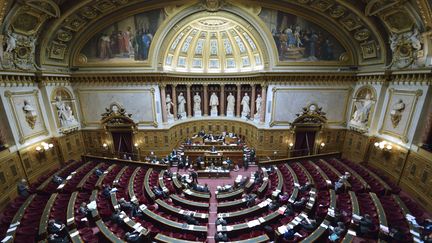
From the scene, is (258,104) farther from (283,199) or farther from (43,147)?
(43,147)

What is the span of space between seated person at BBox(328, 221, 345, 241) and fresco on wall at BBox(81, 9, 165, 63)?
19502 millimetres

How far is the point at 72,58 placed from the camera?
19203 mm

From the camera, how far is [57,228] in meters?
9.17

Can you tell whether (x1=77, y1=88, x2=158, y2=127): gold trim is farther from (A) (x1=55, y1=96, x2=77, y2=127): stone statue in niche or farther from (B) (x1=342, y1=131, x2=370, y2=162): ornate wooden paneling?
(B) (x1=342, y1=131, x2=370, y2=162): ornate wooden paneling

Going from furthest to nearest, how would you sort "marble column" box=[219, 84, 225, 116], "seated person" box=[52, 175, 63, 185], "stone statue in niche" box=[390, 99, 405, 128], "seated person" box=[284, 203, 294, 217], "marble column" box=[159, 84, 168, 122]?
"marble column" box=[219, 84, 225, 116], "marble column" box=[159, 84, 168, 122], "stone statue in niche" box=[390, 99, 405, 128], "seated person" box=[52, 175, 63, 185], "seated person" box=[284, 203, 294, 217]

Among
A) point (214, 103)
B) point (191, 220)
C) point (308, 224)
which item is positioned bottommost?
point (191, 220)

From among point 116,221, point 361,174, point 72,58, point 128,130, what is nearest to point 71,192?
point 116,221

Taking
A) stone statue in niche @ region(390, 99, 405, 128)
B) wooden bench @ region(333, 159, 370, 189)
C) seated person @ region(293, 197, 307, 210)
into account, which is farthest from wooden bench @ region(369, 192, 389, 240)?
stone statue in niche @ region(390, 99, 405, 128)

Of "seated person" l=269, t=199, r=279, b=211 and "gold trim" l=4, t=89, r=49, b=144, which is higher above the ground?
"gold trim" l=4, t=89, r=49, b=144

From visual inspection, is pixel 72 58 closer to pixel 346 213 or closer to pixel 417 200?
pixel 346 213

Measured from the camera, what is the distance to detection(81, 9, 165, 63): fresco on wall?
18.3 metres

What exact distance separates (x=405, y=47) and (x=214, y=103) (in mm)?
17920

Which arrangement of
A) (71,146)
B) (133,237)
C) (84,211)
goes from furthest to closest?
(71,146)
(84,211)
(133,237)

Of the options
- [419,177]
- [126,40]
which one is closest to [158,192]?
[126,40]
